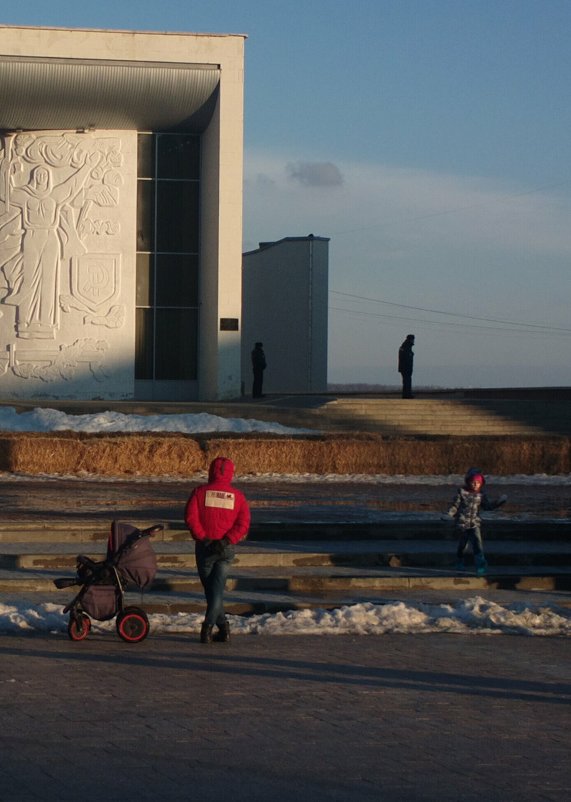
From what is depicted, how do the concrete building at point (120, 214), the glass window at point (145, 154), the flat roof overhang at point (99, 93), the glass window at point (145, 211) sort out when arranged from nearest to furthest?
the flat roof overhang at point (99, 93) → the concrete building at point (120, 214) → the glass window at point (145, 154) → the glass window at point (145, 211)

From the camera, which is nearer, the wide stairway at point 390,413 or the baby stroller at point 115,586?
the baby stroller at point 115,586

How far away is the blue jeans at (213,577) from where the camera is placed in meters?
9.96

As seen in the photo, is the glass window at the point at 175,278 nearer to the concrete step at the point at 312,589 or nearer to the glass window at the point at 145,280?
the glass window at the point at 145,280

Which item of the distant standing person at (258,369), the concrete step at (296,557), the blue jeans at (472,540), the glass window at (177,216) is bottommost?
the concrete step at (296,557)

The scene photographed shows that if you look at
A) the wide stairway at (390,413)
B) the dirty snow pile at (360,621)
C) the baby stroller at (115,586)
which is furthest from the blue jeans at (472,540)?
the wide stairway at (390,413)

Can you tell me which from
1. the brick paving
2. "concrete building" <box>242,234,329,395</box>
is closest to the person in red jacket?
the brick paving

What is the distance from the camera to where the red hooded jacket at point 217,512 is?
10211 millimetres

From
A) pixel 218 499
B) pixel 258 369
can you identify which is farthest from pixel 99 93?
pixel 218 499

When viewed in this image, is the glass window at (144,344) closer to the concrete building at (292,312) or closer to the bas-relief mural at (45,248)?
the bas-relief mural at (45,248)

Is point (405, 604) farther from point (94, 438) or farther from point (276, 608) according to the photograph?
point (94, 438)

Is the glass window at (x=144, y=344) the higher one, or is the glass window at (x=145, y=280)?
the glass window at (x=145, y=280)

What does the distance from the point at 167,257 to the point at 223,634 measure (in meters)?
32.0

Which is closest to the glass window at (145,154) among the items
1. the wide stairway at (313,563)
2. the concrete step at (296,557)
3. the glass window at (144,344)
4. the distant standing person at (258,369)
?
the glass window at (144,344)

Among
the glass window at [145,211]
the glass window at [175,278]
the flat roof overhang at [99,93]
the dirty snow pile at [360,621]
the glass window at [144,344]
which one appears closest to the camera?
the dirty snow pile at [360,621]
